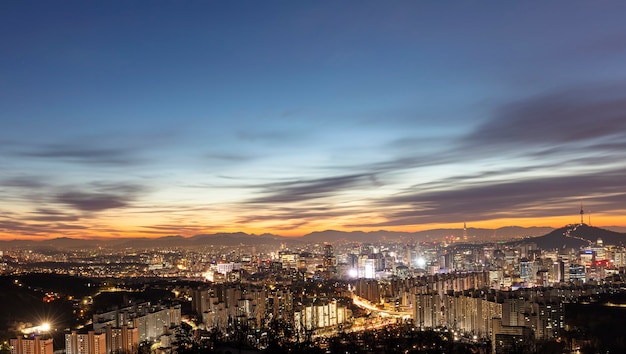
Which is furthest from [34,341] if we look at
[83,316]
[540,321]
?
[540,321]

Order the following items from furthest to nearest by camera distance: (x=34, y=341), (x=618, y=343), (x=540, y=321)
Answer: (x=540, y=321)
(x=618, y=343)
(x=34, y=341)

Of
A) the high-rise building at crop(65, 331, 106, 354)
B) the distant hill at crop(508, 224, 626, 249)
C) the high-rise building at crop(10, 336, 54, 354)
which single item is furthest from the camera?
the distant hill at crop(508, 224, 626, 249)

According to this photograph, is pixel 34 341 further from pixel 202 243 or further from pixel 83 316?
pixel 202 243

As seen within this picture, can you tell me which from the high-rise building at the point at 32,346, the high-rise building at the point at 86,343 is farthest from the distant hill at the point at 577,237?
the high-rise building at the point at 32,346

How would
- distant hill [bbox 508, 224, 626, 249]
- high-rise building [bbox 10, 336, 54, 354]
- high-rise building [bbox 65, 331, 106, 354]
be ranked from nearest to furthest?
high-rise building [bbox 10, 336, 54, 354], high-rise building [bbox 65, 331, 106, 354], distant hill [bbox 508, 224, 626, 249]

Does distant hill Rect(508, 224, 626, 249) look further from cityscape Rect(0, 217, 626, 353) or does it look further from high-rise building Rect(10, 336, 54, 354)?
high-rise building Rect(10, 336, 54, 354)

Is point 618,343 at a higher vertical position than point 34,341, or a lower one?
lower

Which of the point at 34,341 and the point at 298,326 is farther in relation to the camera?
the point at 298,326

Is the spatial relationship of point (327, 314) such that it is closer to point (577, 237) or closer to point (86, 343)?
point (86, 343)

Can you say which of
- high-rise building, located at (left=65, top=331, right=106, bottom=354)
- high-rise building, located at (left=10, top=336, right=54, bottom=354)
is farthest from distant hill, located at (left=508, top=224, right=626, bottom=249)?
high-rise building, located at (left=10, top=336, right=54, bottom=354)
